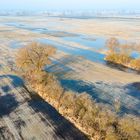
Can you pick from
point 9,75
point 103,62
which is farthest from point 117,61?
point 9,75

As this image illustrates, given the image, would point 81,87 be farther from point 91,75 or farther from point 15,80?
point 15,80

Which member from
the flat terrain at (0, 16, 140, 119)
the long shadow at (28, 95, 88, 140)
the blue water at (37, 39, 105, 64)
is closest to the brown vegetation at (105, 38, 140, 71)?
the blue water at (37, 39, 105, 64)

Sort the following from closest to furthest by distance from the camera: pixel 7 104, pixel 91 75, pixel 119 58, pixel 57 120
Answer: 1. pixel 57 120
2. pixel 7 104
3. pixel 91 75
4. pixel 119 58

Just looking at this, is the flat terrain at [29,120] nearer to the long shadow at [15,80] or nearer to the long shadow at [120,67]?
the long shadow at [15,80]

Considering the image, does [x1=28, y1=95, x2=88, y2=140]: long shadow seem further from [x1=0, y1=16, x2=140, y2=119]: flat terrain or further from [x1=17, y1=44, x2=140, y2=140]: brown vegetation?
[x1=0, y1=16, x2=140, y2=119]: flat terrain

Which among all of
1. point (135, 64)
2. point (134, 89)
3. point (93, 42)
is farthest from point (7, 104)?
point (93, 42)

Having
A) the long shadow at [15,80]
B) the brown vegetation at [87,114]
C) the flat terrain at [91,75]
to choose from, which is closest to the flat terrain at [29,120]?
the brown vegetation at [87,114]
